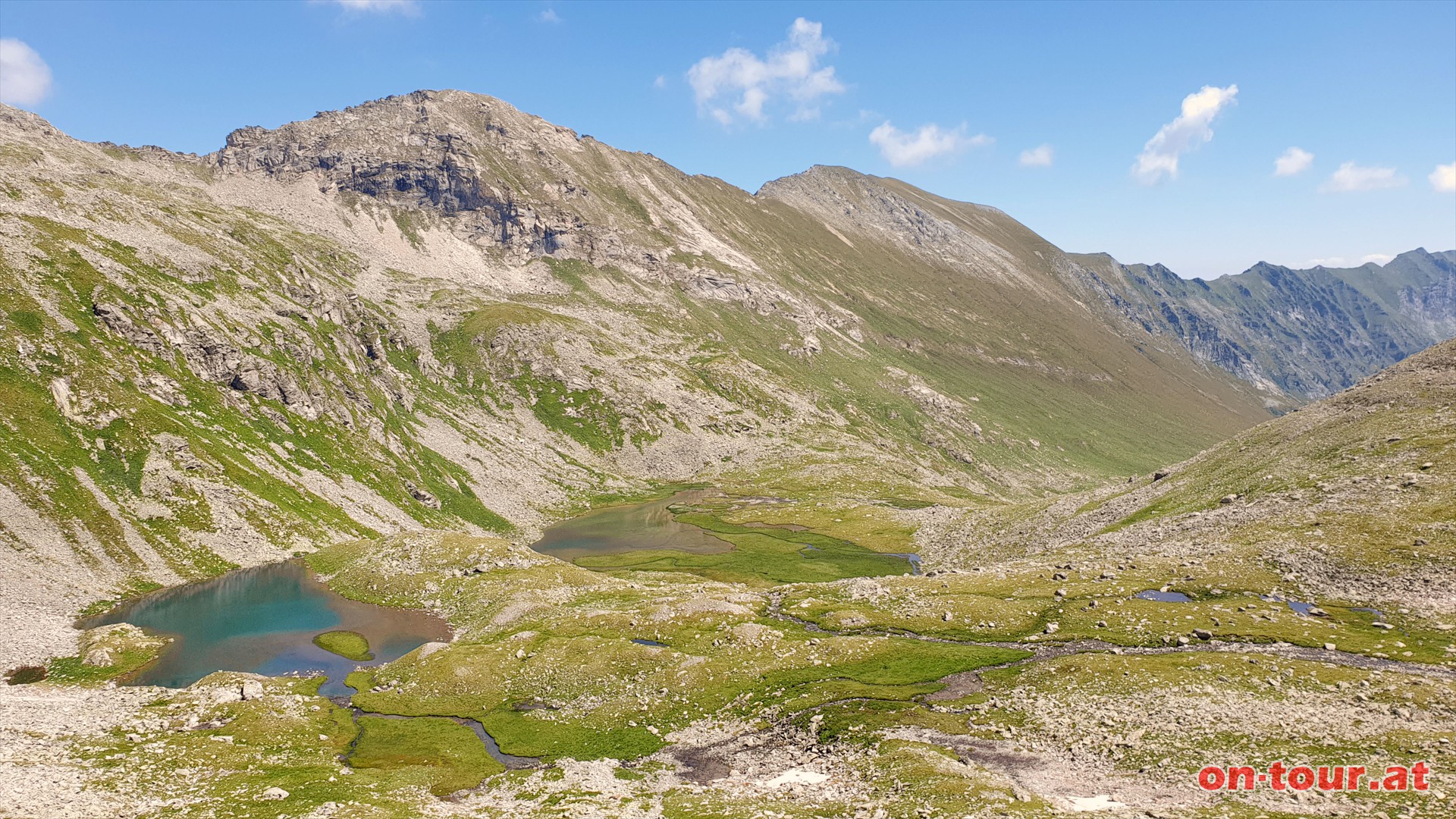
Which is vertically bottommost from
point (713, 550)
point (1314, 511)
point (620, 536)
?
point (713, 550)

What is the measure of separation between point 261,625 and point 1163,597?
109124 millimetres

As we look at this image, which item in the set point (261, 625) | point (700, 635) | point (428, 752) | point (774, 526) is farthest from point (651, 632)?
point (774, 526)

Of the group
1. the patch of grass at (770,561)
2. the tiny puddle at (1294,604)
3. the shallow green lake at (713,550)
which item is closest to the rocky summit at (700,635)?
the tiny puddle at (1294,604)

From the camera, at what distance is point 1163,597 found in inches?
3044

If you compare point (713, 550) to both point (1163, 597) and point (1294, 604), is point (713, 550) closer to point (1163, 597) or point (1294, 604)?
point (1163, 597)

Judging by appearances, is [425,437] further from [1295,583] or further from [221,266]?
[1295,583]

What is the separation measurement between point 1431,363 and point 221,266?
264085 millimetres

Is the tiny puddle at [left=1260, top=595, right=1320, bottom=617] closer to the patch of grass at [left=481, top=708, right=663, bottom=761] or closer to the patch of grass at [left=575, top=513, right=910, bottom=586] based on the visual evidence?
the patch of grass at [left=481, top=708, right=663, bottom=761]

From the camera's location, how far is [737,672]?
228ft

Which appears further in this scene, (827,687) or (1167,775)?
(827,687)

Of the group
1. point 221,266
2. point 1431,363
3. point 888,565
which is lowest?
point 888,565

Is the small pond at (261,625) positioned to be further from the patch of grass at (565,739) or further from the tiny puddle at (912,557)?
the tiny puddle at (912,557)

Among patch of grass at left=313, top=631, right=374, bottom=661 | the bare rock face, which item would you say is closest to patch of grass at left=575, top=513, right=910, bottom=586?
patch of grass at left=313, top=631, right=374, bottom=661

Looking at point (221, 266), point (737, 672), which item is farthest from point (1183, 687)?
point (221, 266)
